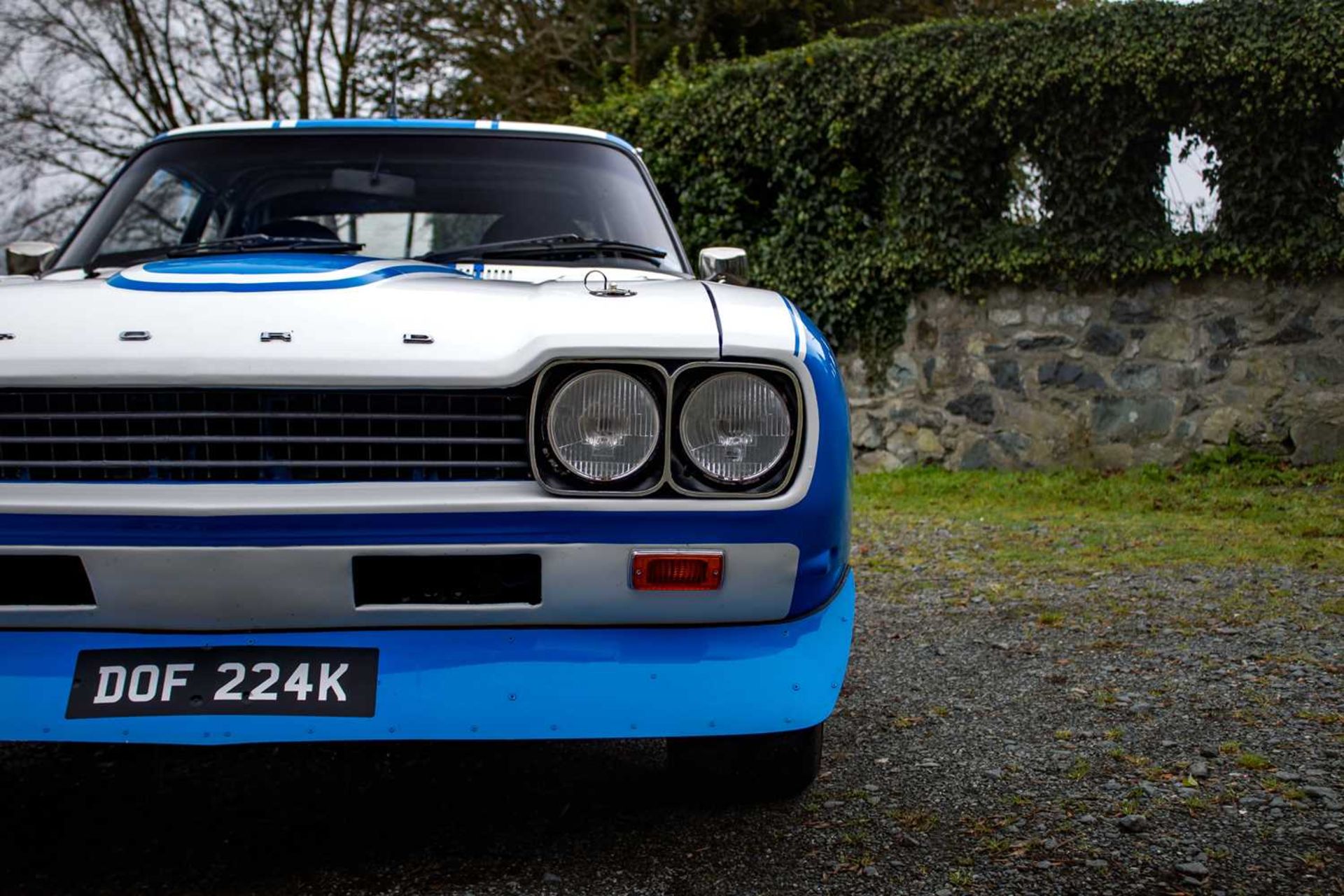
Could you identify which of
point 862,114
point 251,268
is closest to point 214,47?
point 862,114

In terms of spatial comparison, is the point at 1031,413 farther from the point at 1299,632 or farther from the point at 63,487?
the point at 63,487

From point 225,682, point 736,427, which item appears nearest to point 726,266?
point 736,427

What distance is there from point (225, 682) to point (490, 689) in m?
0.44

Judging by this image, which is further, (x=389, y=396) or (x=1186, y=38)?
(x=1186, y=38)

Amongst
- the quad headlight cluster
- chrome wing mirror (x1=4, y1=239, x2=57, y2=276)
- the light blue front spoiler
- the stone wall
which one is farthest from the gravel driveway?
the stone wall

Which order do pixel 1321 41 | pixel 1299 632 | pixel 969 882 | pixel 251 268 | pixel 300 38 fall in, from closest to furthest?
pixel 969 882 < pixel 251 268 < pixel 1299 632 < pixel 1321 41 < pixel 300 38

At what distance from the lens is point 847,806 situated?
103 inches

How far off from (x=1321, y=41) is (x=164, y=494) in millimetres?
7263

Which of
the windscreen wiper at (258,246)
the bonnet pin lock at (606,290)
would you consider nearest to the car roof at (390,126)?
the windscreen wiper at (258,246)

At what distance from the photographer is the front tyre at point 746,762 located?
2486 millimetres

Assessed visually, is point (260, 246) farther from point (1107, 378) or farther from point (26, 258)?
point (1107, 378)

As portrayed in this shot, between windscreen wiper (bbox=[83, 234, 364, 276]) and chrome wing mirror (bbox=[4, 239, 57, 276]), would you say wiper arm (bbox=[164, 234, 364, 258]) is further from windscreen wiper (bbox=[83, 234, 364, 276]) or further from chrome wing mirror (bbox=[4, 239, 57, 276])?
chrome wing mirror (bbox=[4, 239, 57, 276])

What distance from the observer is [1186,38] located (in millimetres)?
7488

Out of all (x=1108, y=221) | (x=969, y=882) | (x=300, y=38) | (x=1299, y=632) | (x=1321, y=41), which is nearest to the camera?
(x=969, y=882)
